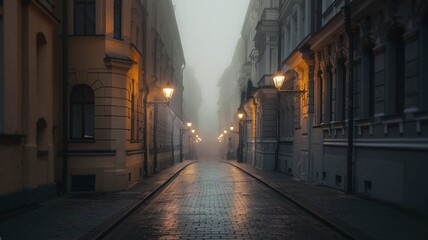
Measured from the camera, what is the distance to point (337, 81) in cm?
1917

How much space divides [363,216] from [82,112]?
1026cm

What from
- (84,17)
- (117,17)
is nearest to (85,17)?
(84,17)

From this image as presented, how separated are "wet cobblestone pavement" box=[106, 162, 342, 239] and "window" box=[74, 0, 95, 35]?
6.12m

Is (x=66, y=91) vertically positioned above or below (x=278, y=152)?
above

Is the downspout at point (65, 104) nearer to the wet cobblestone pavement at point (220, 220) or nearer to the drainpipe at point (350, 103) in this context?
the wet cobblestone pavement at point (220, 220)

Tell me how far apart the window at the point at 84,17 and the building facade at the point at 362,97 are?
26.3 ft

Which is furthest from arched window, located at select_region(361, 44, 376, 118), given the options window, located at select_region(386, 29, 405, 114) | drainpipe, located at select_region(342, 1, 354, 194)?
window, located at select_region(386, 29, 405, 114)

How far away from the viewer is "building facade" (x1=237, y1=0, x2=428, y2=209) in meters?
12.4

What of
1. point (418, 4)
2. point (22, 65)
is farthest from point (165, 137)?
point (418, 4)

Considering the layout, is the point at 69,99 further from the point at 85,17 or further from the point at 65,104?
the point at 85,17

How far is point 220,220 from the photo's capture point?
39.2ft

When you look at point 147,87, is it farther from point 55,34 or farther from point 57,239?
point 57,239

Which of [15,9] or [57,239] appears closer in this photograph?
[57,239]

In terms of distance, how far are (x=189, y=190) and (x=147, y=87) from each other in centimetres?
737
